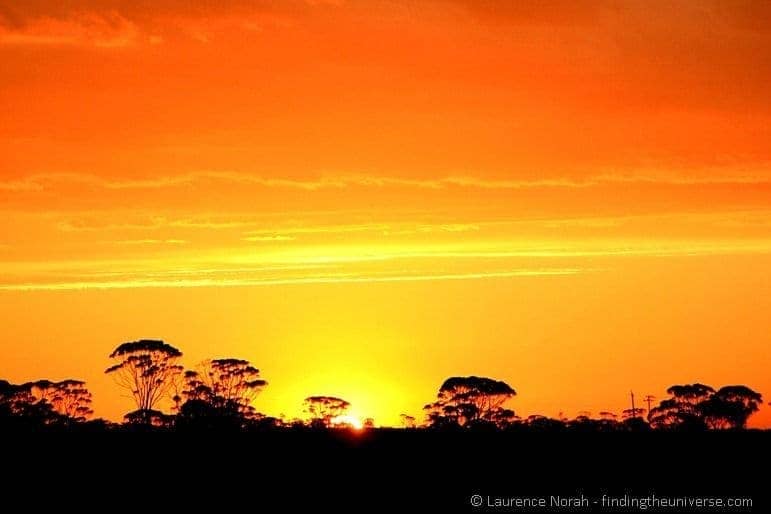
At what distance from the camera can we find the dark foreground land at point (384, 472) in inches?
1687

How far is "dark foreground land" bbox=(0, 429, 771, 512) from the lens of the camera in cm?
4284

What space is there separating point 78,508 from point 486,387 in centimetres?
8453

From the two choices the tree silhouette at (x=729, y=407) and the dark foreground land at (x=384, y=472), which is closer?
the dark foreground land at (x=384, y=472)

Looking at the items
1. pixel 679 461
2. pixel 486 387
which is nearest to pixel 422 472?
pixel 679 461

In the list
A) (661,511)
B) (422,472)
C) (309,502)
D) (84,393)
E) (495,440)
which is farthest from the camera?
(84,393)

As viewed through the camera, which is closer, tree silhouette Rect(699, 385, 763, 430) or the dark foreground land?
the dark foreground land

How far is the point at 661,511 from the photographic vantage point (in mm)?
40375

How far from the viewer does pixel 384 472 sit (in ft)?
152

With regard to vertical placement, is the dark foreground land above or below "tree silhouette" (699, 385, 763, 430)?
below

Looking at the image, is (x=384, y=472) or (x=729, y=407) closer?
(x=384, y=472)

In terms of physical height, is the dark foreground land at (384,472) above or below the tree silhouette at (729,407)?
below

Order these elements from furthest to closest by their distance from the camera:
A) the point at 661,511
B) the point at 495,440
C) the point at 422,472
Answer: the point at 495,440 → the point at 422,472 → the point at 661,511

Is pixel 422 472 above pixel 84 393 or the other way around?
the other way around

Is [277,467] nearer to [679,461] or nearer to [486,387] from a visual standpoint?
[679,461]
